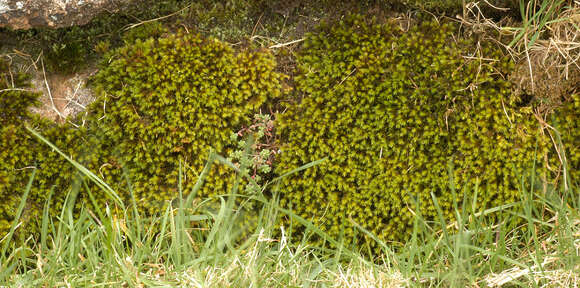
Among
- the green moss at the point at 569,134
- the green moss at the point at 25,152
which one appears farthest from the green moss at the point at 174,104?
the green moss at the point at 569,134

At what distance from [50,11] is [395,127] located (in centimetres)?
185

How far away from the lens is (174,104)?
2648mm

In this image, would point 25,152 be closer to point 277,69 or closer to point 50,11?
point 50,11

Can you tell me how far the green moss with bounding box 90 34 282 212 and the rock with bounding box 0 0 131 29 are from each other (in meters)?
0.24

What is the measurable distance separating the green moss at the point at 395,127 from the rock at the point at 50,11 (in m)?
1.10

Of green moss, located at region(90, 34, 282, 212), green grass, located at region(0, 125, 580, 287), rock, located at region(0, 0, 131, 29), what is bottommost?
green grass, located at region(0, 125, 580, 287)

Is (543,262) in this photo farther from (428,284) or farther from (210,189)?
(210,189)

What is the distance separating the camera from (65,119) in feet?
8.95

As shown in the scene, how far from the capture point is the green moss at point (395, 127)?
258cm

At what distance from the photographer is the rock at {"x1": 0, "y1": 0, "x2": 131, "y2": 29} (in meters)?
2.54

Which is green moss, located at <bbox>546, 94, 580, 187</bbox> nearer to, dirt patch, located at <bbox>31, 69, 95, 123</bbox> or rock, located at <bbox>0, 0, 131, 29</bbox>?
rock, located at <bbox>0, 0, 131, 29</bbox>

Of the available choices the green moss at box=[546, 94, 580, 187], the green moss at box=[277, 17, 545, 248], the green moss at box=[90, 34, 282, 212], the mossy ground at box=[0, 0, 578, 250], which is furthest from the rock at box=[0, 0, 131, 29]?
the green moss at box=[546, 94, 580, 187]

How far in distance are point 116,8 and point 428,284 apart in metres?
2.06

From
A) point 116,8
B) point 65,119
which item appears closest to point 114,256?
point 65,119
